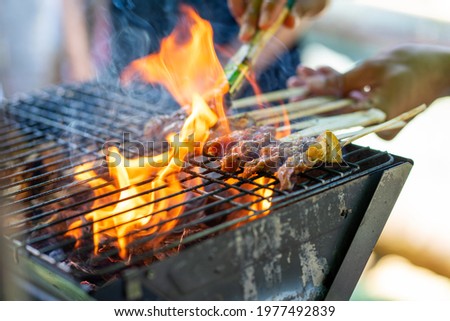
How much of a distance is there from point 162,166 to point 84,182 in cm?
38

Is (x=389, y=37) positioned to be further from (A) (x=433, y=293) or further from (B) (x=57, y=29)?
(B) (x=57, y=29)

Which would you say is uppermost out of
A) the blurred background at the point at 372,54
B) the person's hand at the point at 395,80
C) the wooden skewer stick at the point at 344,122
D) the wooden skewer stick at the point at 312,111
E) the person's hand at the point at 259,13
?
the person's hand at the point at 259,13

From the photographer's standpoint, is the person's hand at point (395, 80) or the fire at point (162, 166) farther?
the person's hand at point (395, 80)

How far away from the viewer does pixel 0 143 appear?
358 cm

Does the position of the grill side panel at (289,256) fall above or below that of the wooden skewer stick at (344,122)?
below

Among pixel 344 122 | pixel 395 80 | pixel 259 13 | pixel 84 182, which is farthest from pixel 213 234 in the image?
pixel 259 13

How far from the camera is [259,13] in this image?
4105 millimetres

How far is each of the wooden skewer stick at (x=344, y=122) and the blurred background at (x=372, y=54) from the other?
2.01m

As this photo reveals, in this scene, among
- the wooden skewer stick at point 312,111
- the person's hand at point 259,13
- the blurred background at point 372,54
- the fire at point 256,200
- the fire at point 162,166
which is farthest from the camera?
the blurred background at point 372,54

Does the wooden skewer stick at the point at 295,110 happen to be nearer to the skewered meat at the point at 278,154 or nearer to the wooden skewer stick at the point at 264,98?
the wooden skewer stick at the point at 264,98

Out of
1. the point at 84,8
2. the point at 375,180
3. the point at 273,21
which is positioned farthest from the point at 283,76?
the point at 84,8

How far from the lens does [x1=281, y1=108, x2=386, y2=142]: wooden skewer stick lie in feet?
10.3

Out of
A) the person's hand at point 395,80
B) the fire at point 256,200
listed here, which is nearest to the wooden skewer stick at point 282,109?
the person's hand at point 395,80

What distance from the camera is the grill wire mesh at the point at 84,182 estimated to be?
235cm
